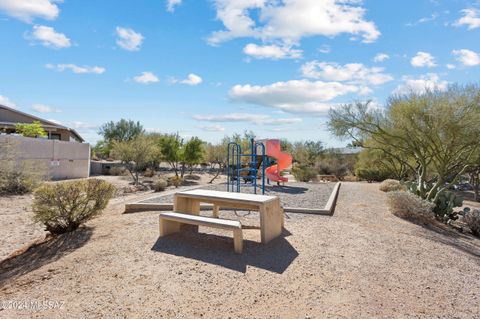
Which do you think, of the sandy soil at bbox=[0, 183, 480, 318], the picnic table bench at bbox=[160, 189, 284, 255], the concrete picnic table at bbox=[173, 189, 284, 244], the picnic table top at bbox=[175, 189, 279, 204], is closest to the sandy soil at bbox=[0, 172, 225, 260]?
the sandy soil at bbox=[0, 183, 480, 318]

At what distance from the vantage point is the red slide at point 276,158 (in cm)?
1395

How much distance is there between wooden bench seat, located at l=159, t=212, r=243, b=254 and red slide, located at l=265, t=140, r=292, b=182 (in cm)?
864

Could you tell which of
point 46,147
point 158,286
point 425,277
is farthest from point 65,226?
point 46,147

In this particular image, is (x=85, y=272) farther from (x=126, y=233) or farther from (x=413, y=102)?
(x=413, y=102)

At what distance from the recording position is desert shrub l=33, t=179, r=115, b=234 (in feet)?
20.7

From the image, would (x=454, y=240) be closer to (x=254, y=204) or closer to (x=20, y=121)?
(x=254, y=204)

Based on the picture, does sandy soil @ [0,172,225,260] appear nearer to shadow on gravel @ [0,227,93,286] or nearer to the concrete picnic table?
shadow on gravel @ [0,227,93,286]

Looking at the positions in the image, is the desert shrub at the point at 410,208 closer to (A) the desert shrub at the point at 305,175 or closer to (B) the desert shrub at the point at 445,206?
(B) the desert shrub at the point at 445,206

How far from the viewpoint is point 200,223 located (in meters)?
4.82

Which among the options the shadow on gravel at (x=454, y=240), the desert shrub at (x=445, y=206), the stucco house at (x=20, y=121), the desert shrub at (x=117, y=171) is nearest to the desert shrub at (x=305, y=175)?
the desert shrub at (x=445, y=206)

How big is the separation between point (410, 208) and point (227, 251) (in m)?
6.32

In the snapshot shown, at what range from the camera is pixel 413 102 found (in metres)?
11.1

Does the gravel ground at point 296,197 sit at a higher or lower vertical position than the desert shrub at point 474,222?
higher

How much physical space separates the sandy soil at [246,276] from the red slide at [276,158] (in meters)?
7.91
